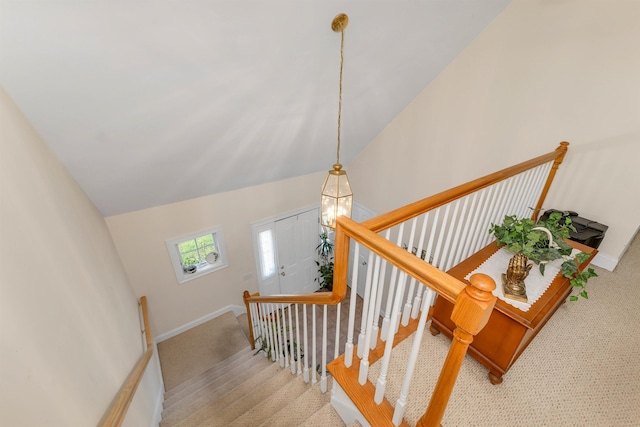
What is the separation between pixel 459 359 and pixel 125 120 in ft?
8.43

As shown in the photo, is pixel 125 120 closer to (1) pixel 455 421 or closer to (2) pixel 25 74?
(2) pixel 25 74

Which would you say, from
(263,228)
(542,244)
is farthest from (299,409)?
(263,228)

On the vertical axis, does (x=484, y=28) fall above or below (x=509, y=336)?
above

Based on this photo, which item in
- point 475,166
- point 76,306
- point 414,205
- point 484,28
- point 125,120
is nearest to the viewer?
point 414,205

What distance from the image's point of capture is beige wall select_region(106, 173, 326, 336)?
3768 mm

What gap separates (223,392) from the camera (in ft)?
9.49

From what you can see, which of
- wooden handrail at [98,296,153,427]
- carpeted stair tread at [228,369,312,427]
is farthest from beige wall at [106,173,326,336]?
carpeted stair tread at [228,369,312,427]

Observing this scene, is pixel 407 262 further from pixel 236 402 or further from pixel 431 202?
pixel 236 402

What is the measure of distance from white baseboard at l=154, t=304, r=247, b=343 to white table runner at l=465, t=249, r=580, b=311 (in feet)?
13.9

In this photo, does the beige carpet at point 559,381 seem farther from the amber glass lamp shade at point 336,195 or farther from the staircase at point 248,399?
the amber glass lamp shade at point 336,195

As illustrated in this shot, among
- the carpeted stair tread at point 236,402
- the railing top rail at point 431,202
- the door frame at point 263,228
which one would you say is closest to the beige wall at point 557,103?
the railing top rail at point 431,202

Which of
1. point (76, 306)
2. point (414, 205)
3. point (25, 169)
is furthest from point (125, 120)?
point (414, 205)

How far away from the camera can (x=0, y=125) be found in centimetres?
136

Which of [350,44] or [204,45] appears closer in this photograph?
[204,45]
